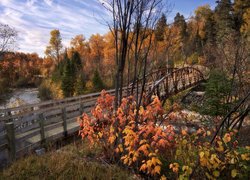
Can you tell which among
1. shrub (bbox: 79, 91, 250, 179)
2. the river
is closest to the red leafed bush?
shrub (bbox: 79, 91, 250, 179)

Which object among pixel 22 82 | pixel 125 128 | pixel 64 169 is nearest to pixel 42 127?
pixel 64 169

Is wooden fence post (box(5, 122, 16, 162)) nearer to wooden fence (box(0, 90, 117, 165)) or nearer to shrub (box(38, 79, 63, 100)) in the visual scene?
wooden fence (box(0, 90, 117, 165))

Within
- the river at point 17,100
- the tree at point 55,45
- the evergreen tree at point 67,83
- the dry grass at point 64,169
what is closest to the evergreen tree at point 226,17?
the dry grass at point 64,169

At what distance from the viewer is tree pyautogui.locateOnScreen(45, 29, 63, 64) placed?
142ft

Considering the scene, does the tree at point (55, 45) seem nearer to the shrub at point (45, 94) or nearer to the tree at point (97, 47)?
the tree at point (97, 47)

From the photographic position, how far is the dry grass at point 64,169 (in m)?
2.96

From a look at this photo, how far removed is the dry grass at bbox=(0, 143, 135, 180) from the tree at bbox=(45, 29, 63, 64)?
138 feet

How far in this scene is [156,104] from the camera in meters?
3.32

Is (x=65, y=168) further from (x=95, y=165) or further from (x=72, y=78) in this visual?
(x=72, y=78)

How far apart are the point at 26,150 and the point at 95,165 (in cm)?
272

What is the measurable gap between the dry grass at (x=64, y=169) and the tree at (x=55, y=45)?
4204 centimetres

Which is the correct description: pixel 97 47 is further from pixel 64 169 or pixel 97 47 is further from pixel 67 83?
pixel 64 169

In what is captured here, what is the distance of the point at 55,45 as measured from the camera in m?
44.1

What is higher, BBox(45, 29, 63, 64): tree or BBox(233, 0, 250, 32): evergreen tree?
BBox(45, 29, 63, 64): tree
